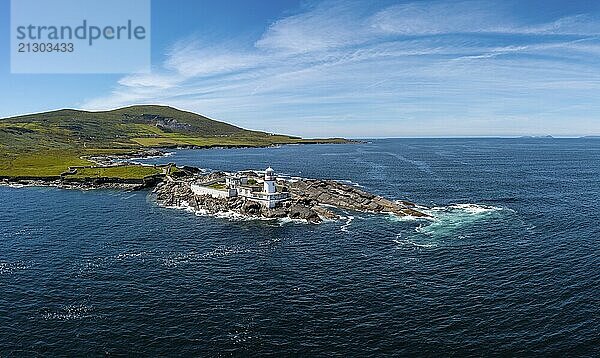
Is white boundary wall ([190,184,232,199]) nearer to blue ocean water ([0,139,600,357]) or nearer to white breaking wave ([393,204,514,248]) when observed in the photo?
blue ocean water ([0,139,600,357])

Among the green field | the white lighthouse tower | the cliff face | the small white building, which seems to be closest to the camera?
the cliff face

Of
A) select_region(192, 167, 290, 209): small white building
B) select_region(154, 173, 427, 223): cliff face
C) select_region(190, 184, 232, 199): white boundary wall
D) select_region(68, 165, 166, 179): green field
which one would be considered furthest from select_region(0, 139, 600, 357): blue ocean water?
select_region(68, 165, 166, 179): green field

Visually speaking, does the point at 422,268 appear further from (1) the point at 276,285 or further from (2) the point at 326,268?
(1) the point at 276,285

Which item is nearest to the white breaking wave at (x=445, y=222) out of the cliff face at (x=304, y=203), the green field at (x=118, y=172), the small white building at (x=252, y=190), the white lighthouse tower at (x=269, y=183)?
the cliff face at (x=304, y=203)

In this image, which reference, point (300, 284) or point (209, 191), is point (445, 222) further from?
point (209, 191)

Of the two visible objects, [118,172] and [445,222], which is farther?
[118,172]

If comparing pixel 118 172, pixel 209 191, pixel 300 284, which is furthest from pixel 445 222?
pixel 118 172
